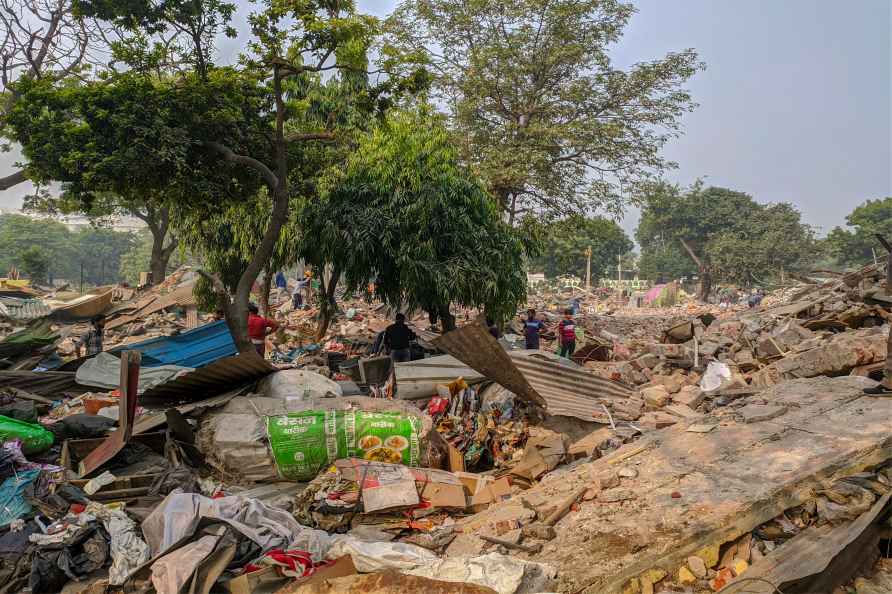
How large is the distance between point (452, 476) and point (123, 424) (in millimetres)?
3157

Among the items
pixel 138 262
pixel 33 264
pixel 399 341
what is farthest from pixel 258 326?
pixel 138 262

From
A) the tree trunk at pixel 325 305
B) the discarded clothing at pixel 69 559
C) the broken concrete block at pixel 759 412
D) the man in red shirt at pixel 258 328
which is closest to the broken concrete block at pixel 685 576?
the broken concrete block at pixel 759 412

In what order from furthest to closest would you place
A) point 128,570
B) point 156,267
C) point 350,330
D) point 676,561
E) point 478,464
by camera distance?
point 156,267, point 350,330, point 478,464, point 128,570, point 676,561

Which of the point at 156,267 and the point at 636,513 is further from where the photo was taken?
the point at 156,267

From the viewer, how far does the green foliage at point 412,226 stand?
10.8 m

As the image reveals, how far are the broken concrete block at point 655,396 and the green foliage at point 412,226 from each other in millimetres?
3641

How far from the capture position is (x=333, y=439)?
18.8ft

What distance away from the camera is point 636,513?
13.6 ft

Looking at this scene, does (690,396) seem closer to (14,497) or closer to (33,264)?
(14,497)

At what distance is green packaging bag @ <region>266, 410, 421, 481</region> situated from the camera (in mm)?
5637

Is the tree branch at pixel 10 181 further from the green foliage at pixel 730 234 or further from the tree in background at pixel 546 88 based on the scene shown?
the green foliage at pixel 730 234

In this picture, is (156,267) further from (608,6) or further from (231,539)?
(231,539)

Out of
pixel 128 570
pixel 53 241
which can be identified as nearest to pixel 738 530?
pixel 128 570

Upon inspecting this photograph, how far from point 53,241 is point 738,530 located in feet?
242
